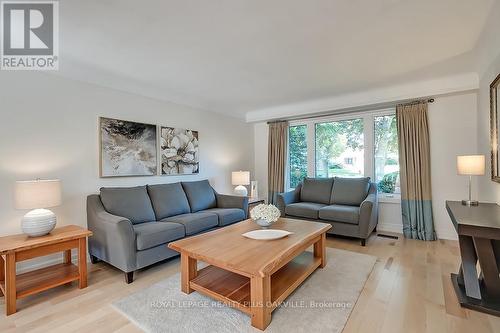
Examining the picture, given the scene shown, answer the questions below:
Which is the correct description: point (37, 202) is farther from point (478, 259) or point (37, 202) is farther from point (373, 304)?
point (478, 259)

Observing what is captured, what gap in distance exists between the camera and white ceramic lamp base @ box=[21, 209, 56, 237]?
7.07 ft

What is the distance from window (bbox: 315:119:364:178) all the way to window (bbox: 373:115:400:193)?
26cm

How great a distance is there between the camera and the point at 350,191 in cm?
402

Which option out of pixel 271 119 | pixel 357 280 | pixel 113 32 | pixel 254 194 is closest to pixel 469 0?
pixel 357 280

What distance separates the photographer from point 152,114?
12.0ft

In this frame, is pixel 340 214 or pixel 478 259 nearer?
pixel 478 259

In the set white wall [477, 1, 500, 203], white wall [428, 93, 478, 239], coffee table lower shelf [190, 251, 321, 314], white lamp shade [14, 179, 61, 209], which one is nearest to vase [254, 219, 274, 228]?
coffee table lower shelf [190, 251, 321, 314]

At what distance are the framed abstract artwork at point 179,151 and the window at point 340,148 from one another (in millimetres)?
2427

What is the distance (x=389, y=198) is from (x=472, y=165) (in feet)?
5.52

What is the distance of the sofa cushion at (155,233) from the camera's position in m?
2.46

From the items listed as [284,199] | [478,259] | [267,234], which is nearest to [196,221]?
[267,234]

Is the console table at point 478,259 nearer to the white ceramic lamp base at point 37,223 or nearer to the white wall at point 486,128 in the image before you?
the white wall at point 486,128

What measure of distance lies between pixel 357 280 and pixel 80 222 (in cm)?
316

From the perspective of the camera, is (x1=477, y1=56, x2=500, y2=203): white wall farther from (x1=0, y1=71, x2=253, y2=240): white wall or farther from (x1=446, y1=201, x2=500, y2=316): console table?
(x1=0, y1=71, x2=253, y2=240): white wall
